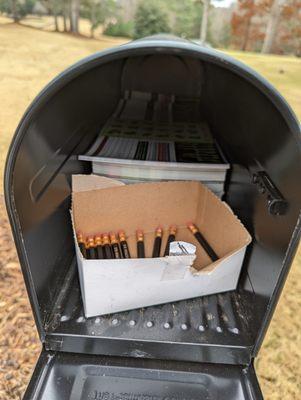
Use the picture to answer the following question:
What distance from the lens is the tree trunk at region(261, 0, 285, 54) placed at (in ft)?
37.8

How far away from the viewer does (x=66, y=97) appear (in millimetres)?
1121

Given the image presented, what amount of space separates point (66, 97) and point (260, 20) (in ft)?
45.6

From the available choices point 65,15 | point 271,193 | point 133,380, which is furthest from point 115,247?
point 65,15

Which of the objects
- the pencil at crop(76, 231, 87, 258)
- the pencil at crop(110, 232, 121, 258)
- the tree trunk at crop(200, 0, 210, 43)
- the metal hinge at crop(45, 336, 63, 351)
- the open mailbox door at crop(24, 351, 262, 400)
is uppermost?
the pencil at crop(76, 231, 87, 258)

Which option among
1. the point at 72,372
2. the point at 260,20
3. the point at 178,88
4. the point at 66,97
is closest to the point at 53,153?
the point at 66,97

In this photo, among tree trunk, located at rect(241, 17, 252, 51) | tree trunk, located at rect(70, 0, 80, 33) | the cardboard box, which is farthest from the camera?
tree trunk, located at rect(241, 17, 252, 51)

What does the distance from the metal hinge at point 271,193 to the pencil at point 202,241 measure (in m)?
0.31

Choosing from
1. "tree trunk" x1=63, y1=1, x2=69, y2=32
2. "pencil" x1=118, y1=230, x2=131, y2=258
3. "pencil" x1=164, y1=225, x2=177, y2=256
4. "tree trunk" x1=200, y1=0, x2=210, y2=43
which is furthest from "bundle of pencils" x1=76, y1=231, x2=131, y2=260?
"tree trunk" x1=200, y1=0, x2=210, y2=43

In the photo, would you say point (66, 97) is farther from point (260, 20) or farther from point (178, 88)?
point (260, 20)

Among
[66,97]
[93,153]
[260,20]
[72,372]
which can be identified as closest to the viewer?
[72,372]

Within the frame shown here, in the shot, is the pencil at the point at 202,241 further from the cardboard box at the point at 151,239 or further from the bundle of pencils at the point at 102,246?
the bundle of pencils at the point at 102,246

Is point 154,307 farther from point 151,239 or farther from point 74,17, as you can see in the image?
point 74,17

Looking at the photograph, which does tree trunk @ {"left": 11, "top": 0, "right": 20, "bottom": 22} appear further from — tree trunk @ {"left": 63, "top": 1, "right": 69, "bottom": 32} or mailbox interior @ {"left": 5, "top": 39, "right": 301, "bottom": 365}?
mailbox interior @ {"left": 5, "top": 39, "right": 301, "bottom": 365}

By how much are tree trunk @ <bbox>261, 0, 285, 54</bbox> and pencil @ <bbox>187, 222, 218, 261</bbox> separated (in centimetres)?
1182
